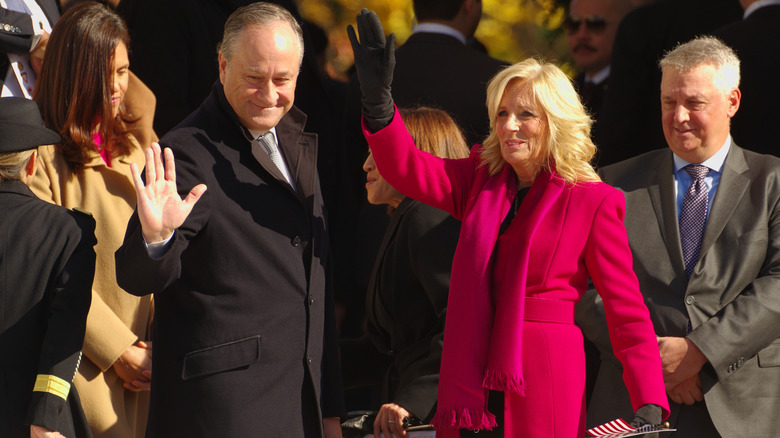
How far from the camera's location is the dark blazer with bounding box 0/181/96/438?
335 cm

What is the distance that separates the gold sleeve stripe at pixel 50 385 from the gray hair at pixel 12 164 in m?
0.68

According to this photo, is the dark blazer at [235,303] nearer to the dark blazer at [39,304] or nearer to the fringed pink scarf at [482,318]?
the dark blazer at [39,304]

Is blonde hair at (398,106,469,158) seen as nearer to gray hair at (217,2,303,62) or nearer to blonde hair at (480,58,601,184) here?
blonde hair at (480,58,601,184)

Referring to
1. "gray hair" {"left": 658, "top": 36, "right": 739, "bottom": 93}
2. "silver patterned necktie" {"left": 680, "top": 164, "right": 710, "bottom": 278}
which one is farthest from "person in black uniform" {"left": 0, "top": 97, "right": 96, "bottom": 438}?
"gray hair" {"left": 658, "top": 36, "right": 739, "bottom": 93}

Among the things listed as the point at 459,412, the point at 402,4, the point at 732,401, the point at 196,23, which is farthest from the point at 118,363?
the point at 402,4

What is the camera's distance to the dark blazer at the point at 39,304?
132 inches

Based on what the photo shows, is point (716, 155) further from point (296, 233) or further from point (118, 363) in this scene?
point (118, 363)

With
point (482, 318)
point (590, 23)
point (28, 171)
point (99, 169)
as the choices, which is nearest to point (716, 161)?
point (482, 318)

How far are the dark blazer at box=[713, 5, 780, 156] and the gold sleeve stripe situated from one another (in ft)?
10.9

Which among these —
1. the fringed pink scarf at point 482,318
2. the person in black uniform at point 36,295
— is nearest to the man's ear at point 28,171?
the person in black uniform at point 36,295

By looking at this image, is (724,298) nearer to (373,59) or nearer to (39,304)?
(373,59)

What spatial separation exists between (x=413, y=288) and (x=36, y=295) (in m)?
1.44

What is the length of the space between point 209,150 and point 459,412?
3.85 feet

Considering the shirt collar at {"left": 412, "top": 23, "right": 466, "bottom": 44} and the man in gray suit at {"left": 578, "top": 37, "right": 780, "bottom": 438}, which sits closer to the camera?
the man in gray suit at {"left": 578, "top": 37, "right": 780, "bottom": 438}
